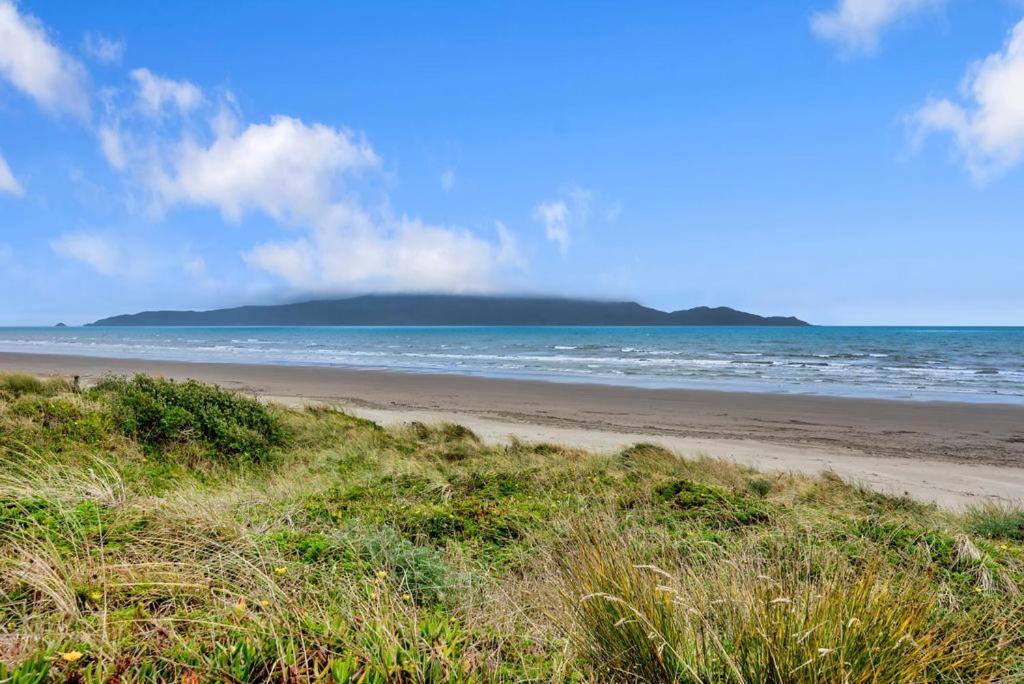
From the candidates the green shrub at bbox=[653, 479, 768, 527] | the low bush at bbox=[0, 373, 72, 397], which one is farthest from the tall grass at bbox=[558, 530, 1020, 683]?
the low bush at bbox=[0, 373, 72, 397]

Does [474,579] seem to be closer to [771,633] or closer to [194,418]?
[771,633]

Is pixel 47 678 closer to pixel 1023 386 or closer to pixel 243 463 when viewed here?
pixel 243 463

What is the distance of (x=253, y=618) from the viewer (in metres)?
2.94

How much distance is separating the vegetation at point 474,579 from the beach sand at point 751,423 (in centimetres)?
531

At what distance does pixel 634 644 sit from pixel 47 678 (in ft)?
7.93

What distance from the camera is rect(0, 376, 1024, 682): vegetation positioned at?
2.70 metres

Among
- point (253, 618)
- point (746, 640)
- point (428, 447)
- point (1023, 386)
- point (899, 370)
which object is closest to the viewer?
point (746, 640)

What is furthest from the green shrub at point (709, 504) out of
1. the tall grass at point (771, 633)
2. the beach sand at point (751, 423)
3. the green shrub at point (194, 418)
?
the green shrub at point (194, 418)

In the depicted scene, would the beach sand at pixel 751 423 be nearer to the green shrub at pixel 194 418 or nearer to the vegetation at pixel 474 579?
the vegetation at pixel 474 579

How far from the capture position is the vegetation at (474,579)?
2.70 meters

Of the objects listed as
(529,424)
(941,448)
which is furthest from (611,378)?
(941,448)

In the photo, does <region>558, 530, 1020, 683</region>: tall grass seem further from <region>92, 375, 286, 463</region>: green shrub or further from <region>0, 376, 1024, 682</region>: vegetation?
<region>92, 375, 286, 463</region>: green shrub

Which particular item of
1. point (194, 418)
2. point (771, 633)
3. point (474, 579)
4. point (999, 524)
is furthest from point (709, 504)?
point (194, 418)

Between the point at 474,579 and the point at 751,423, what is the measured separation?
17406 millimetres
